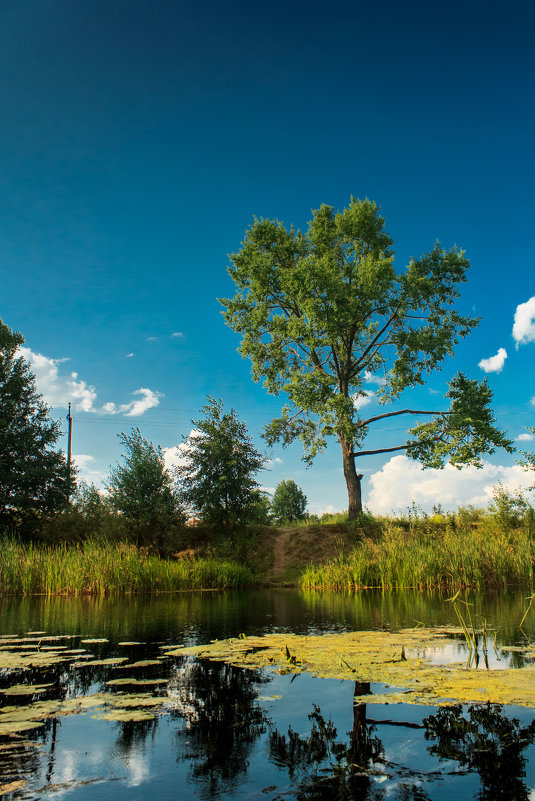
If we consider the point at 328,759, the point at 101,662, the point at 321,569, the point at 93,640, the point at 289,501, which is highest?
the point at 289,501

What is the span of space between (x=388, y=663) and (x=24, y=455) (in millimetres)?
28771

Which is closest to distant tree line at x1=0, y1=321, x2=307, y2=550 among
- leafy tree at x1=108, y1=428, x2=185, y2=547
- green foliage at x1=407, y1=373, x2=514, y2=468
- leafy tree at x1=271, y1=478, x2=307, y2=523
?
leafy tree at x1=108, y1=428, x2=185, y2=547

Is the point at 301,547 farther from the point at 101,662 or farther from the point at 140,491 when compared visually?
the point at 101,662

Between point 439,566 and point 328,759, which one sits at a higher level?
point 328,759

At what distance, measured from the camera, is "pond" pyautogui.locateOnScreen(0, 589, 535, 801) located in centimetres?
207

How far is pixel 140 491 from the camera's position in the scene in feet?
75.8

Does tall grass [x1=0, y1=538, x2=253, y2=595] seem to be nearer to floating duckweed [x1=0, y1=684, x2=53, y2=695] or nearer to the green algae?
the green algae

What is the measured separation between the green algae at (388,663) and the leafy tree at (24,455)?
966 inches

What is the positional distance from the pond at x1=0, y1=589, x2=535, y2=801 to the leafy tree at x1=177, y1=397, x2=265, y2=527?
751 inches

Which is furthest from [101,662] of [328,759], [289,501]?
[289,501]

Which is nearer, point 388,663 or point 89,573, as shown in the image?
point 388,663

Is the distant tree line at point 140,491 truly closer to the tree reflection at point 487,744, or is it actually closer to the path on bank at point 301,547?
the path on bank at point 301,547

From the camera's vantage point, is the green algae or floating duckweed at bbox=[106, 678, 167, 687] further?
floating duckweed at bbox=[106, 678, 167, 687]

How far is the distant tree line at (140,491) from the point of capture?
22438 mm
